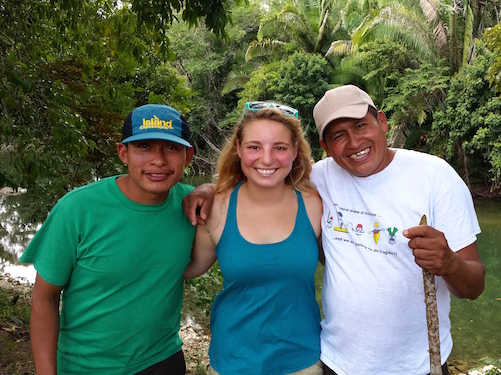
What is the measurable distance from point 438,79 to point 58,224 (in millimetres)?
17526

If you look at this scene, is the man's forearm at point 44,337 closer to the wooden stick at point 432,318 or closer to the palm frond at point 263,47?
the wooden stick at point 432,318

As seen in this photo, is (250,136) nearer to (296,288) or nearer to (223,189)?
(223,189)

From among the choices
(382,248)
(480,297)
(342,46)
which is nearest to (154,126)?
(382,248)

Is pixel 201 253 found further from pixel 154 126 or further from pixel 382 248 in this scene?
pixel 382 248

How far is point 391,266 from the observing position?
2084 mm

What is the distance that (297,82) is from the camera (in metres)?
22.1

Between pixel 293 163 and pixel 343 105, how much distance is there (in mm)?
534

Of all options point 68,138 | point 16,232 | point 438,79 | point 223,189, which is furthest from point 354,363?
point 438,79

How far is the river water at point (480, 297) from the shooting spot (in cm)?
702

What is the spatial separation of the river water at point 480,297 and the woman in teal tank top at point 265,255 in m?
4.14

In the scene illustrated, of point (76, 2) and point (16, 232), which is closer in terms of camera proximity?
point (76, 2)

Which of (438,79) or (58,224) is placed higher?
(438,79)

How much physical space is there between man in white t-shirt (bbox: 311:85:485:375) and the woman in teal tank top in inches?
5.4

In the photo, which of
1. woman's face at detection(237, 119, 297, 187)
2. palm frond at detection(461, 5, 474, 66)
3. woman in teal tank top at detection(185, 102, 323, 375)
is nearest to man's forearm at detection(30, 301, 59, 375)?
woman in teal tank top at detection(185, 102, 323, 375)
